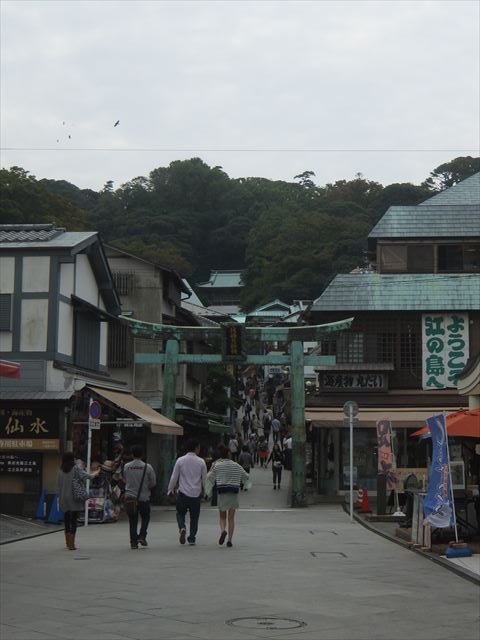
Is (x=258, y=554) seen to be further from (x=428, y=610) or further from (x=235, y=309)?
(x=235, y=309)

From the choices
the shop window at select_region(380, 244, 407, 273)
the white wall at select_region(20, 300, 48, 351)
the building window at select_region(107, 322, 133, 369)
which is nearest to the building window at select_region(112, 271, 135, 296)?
the building window at select_region(107, 322, 133, 369)

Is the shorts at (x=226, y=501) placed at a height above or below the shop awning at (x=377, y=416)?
below

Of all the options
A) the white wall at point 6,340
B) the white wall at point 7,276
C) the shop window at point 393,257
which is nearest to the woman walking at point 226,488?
the white wall at point 6,340

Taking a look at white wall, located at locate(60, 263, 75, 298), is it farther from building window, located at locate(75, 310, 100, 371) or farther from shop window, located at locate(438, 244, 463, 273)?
shop window, located at locate(438, 244, 463, 273)

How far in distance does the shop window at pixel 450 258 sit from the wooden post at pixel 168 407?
430 inches

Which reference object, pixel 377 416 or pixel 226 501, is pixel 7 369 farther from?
pixel 377 416

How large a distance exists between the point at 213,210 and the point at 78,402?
88879mm

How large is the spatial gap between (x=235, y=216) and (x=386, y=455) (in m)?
84.7

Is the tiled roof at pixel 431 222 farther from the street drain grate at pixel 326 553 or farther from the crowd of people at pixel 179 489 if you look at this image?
the street drain grate at pixel 326 553

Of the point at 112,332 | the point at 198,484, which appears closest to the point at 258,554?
the point at 198,484

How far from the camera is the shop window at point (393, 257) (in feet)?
116

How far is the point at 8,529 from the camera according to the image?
1872cm

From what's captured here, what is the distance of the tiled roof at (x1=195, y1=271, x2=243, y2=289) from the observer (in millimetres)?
107688

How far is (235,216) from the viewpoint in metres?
108
